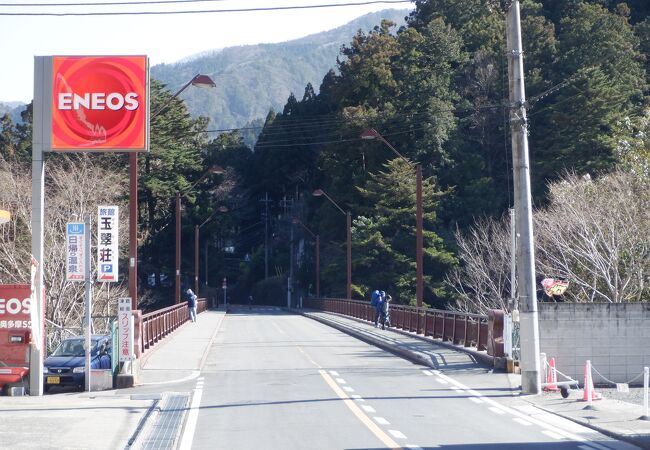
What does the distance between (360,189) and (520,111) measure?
168 ft

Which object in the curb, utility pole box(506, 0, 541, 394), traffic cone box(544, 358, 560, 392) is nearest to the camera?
utility pole box(506, 0, 541, 394)

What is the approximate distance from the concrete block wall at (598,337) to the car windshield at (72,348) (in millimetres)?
→ 11763

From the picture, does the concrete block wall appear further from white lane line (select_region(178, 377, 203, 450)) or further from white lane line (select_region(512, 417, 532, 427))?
white lane line (select_region(178, 377, 203, 450))

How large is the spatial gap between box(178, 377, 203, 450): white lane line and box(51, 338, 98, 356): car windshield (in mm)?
5837

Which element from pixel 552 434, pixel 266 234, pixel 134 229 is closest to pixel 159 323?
pixel 134 229

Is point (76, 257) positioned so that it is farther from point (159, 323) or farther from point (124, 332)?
point (159, 323)

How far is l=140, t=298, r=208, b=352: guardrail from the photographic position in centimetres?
2817

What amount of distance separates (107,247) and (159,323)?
35.8 feet

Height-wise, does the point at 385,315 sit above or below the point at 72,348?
above

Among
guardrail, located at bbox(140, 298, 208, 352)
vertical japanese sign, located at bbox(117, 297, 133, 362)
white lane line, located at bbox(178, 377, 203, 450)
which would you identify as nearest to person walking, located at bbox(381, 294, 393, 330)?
guardrail, located at bbox(140, 298, 208, 352)

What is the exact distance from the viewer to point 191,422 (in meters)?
15.0

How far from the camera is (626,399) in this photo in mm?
19969

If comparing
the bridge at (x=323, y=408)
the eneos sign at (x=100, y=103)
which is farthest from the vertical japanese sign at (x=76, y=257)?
the bridge at (x=323, y=408)

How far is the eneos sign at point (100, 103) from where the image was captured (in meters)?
21.5
